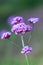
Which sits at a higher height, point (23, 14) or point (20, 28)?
point (23, 14)

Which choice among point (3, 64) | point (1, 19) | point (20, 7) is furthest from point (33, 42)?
point (20, 7)

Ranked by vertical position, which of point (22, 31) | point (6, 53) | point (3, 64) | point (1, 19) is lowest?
point (22, 31)

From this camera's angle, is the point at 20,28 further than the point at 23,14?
No

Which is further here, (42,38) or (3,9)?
(3,9)

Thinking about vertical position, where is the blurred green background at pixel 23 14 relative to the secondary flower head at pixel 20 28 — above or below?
above

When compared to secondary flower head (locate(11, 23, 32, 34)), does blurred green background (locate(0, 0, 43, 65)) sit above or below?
above

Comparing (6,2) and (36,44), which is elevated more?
(6,2)

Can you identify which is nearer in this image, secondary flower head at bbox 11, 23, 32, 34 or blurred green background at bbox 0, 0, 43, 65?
secondary flower head at bbox 11, 23, 32, 34

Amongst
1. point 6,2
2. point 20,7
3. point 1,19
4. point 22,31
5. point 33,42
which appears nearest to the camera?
point 22,31

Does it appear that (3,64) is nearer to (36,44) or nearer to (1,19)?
Answer: (36,44)

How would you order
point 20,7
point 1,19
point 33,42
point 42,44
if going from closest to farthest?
point 42,44 < point 33,42 < point 1,19 < point 20,7

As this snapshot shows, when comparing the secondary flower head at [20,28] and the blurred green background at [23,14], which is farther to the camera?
the blurred green background at [23,14]
